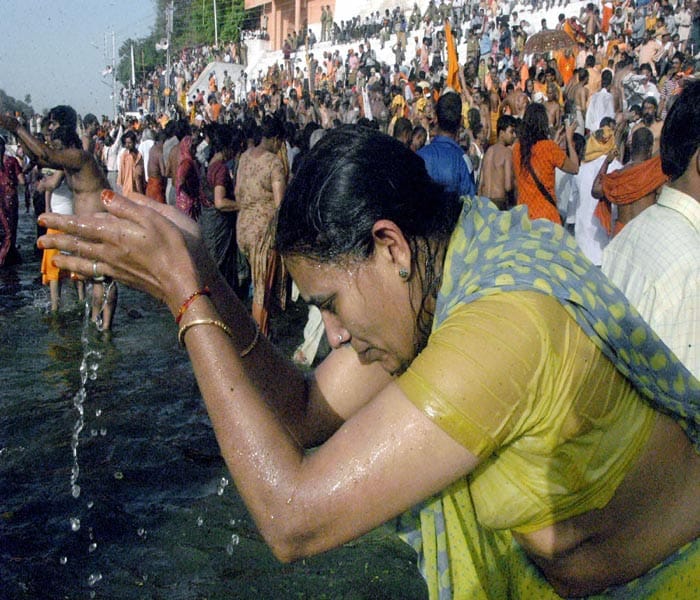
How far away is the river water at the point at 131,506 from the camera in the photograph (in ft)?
10.9

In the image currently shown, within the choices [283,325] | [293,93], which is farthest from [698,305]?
[293,93]

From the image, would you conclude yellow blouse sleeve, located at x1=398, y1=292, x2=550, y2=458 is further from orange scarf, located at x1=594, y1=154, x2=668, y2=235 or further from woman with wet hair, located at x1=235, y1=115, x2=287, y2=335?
woman with wet hair, located at x1=235, y1=115, x2=287, y2=335

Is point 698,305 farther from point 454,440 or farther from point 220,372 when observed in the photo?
point 220,372

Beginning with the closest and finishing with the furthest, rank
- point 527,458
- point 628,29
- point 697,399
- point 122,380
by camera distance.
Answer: point 527,458, point 697,399, point 122,380, point 628,29

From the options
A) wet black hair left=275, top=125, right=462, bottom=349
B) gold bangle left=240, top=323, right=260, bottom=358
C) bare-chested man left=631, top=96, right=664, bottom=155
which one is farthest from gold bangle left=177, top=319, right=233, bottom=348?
bare-chested man left=631, top=96, right=664, bottom=155

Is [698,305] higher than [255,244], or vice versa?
[698,305]

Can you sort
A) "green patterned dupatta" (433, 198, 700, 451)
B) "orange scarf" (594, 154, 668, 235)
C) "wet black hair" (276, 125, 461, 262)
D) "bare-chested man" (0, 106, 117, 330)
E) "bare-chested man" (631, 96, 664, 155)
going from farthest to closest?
"bare-chested man" (631, 96, 664, 155)
"bare-chested man" (0, 106, 117, 330)
"orange scarf" (594, 154, 668, 235)
"wet black hair" (276, 125, 461, 262)
"green patterned dupatta" (433, 198, 700, 451)

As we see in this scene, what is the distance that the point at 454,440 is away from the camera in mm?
1274

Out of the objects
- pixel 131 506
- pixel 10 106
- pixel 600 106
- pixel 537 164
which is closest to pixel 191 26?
pixel 10 106

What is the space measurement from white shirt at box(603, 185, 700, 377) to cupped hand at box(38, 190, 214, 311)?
4.33 ft

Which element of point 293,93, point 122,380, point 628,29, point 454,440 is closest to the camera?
point 454,440

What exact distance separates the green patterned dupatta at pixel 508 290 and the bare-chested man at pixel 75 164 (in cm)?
538

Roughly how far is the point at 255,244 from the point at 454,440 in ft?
19.1

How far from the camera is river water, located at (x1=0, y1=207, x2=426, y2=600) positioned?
3.33 m
